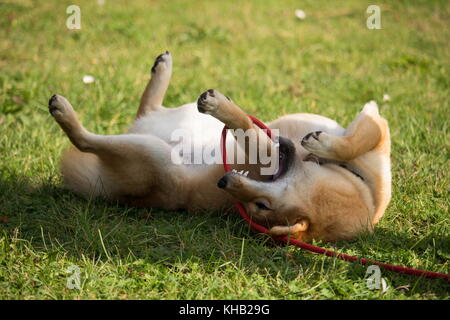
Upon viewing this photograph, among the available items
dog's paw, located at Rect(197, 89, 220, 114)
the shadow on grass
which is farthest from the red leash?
dog's paw, located at Rect(197, 89, 220, 114)

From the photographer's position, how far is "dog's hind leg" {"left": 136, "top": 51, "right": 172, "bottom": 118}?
143 inches

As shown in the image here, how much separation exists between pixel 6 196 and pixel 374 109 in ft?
7.58

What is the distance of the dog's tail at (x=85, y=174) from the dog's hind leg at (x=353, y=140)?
1244 millimetres

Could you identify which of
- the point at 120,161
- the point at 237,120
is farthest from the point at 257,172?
the point at 120,161

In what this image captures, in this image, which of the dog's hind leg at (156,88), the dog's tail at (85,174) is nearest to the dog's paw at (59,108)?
the dog's tail at (85,174)

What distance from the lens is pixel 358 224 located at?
2.75m

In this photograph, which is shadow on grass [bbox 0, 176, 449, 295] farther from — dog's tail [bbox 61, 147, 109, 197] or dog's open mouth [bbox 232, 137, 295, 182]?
dog's open mouth [bbox 232, 137, 295, 182]

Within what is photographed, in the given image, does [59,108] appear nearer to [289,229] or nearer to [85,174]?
[85,174]

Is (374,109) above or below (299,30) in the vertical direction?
below

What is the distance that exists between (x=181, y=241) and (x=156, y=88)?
1.36 meters

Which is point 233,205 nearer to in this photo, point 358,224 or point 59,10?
point 358,224

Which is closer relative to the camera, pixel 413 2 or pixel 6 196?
pixel 6 196
